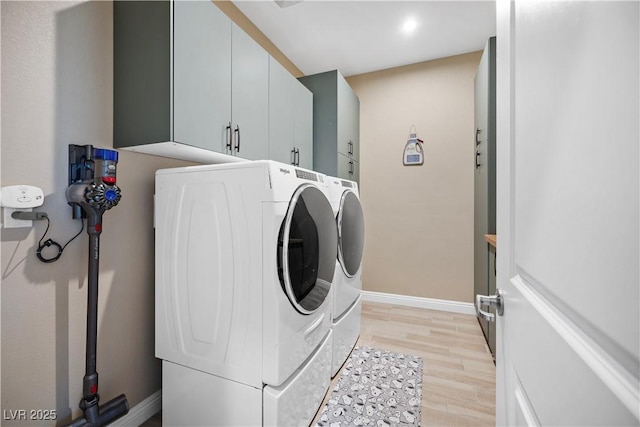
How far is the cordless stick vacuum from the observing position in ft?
3.98

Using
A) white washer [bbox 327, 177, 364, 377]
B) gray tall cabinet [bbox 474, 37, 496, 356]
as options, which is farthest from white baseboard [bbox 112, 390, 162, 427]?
gray tall cabinet [bbox 474, 37, 496, 356]

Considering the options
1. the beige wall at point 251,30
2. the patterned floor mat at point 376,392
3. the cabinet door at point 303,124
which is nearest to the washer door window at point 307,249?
the patterned floor mat at point 376,392

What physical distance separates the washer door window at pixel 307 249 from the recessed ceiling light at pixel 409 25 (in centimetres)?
204

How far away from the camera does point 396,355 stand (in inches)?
90.3

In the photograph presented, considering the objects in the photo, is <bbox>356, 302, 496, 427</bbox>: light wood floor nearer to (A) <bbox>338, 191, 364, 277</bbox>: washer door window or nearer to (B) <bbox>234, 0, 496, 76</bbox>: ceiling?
(A) <bbox>338, 191, 364, 277</bbox>: washer door window

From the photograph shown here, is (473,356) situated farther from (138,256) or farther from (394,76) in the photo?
(394,76)

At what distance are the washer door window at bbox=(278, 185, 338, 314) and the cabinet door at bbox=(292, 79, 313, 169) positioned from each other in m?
1.11

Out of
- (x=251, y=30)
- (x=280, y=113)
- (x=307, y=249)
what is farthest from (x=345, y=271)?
(x=251, y=30)

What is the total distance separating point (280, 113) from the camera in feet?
7.39

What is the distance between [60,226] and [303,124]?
77.2 inches

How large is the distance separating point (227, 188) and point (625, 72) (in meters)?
1.27

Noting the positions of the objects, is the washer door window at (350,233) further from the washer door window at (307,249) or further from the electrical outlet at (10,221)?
the electrical outlet at (10,221)

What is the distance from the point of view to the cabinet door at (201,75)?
4.37ft

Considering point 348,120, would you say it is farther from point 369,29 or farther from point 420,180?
point 420,180
